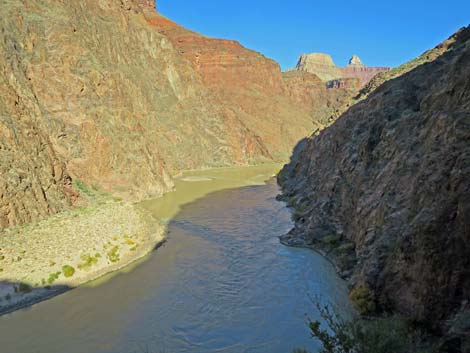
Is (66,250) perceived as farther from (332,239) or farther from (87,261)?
(332,239)

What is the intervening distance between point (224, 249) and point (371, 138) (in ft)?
30.6

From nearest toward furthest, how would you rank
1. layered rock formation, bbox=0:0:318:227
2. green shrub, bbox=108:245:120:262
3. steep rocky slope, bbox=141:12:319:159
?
green shrub, bbox=108:245:120:262, layered rock formation, bbox=0:0:318:227, steep rocky slope, bbox=141:12:319:159

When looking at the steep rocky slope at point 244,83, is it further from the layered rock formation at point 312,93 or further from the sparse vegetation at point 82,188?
the sparse vegetation at point 82,188

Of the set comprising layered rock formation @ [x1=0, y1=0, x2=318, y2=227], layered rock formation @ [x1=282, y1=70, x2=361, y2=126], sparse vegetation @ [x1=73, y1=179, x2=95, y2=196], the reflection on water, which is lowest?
the reflection on water

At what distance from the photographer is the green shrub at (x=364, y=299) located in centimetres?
1116

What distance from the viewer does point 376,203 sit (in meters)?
14.8

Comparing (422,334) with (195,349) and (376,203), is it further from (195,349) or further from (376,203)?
(376,203)

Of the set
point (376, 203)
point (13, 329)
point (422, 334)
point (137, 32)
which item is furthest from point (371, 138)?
point (137, 32)

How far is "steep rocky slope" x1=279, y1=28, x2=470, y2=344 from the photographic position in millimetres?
8852

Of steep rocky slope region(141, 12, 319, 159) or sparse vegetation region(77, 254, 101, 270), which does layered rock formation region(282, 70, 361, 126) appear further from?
sparse vegetation region(77, 254, 101, 270)

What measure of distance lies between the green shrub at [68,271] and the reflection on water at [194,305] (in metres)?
1.09

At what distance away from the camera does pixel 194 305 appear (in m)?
13.4

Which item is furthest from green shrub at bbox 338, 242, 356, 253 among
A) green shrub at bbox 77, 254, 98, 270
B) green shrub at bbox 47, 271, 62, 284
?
green shrub at bbox 47, 271, 62, 284

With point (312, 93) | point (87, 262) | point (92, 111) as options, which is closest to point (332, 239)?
point (87, 262)
